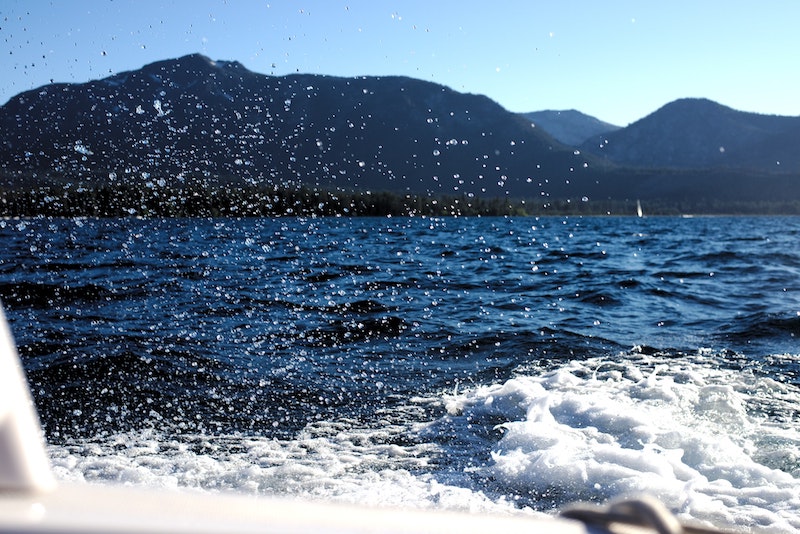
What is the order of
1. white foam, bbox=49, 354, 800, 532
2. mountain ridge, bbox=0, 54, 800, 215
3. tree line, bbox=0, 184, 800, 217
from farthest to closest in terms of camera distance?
1. mountain ridge, bbox=0, 54, 800, 215
2. tree line, bbox=0, 184, 800, 217
3. white foam, bbox=49, 354, 800, 532

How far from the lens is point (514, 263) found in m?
22.4

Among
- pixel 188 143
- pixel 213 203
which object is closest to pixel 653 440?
pixel 213 203

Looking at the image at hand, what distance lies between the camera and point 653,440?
498 cm

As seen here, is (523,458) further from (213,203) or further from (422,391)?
(213,203)

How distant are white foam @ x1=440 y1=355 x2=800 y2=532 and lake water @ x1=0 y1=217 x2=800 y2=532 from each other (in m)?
0.02

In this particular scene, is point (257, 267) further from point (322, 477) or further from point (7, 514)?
point (7, 514)

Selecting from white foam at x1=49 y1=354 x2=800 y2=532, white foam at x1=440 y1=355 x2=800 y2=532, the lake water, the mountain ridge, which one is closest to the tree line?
the mountain ridge

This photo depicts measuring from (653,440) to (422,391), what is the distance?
256 centimetres

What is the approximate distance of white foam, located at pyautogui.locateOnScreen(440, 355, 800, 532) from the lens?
13.3ft

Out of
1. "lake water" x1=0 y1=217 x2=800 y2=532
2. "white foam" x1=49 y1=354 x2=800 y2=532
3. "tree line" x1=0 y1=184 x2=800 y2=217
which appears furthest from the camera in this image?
"tree line" x1=0 y1=184 x2=800 y2=217

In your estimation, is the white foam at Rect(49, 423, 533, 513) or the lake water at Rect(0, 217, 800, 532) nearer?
the white foam at Rect(49, 423, 533, 513)

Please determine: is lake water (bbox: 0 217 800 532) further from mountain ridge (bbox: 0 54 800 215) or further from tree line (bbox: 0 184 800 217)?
mountain ridge (bbox: 0 54 800 215)

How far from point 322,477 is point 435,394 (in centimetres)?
246

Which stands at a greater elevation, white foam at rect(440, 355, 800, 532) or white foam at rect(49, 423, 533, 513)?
white foam at rect(49, 423, 533, 513)
